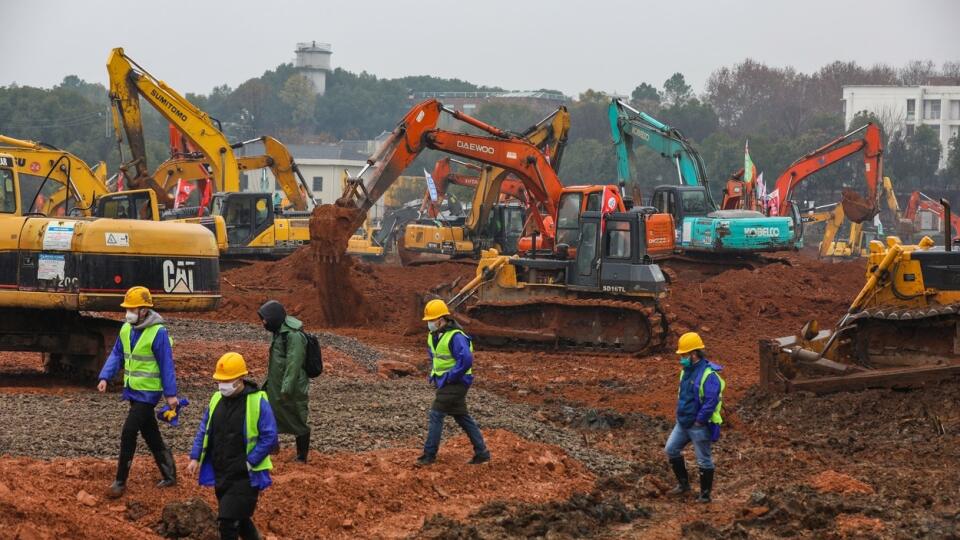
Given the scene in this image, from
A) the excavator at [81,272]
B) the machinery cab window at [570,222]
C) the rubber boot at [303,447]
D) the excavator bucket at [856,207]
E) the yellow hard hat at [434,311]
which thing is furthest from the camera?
the excavator bucket at [856,207]

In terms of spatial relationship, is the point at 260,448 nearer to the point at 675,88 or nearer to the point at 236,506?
the point at 236,506

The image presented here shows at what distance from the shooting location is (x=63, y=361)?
684 inches

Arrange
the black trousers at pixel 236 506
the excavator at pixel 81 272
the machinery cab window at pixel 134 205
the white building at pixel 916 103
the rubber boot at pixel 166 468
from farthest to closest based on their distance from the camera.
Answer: the white building at pixel 916 103
the machinery cab window at pixel 134 205
the excavator at pixel 81 272
the rubber boot at pixel 166 468
the black trousers at pixel 236 506

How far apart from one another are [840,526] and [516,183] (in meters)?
31.2

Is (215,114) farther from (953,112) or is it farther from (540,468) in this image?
(540,468)

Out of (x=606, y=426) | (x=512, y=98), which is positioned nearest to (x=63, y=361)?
(x=606, y=426)

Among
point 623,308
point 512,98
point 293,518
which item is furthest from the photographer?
point 512,98

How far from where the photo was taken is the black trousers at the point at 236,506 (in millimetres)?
8852

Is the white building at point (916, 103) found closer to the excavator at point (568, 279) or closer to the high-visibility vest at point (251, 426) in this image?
the excavator at point (568, 279)

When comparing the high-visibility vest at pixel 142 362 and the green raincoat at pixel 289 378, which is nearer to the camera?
the high-visibility vest at pixel 142 362

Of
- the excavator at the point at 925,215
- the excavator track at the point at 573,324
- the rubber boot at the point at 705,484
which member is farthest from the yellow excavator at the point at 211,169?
the excavator at the point at 925,215

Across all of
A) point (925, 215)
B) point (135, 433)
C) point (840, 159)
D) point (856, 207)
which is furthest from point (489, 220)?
point (925, 215)

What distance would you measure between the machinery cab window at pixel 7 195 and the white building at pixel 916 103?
88166 millimetres

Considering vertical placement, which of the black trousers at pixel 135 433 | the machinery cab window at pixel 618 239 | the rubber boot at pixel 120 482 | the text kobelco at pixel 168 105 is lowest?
the rubber boot at pixel 120 482
